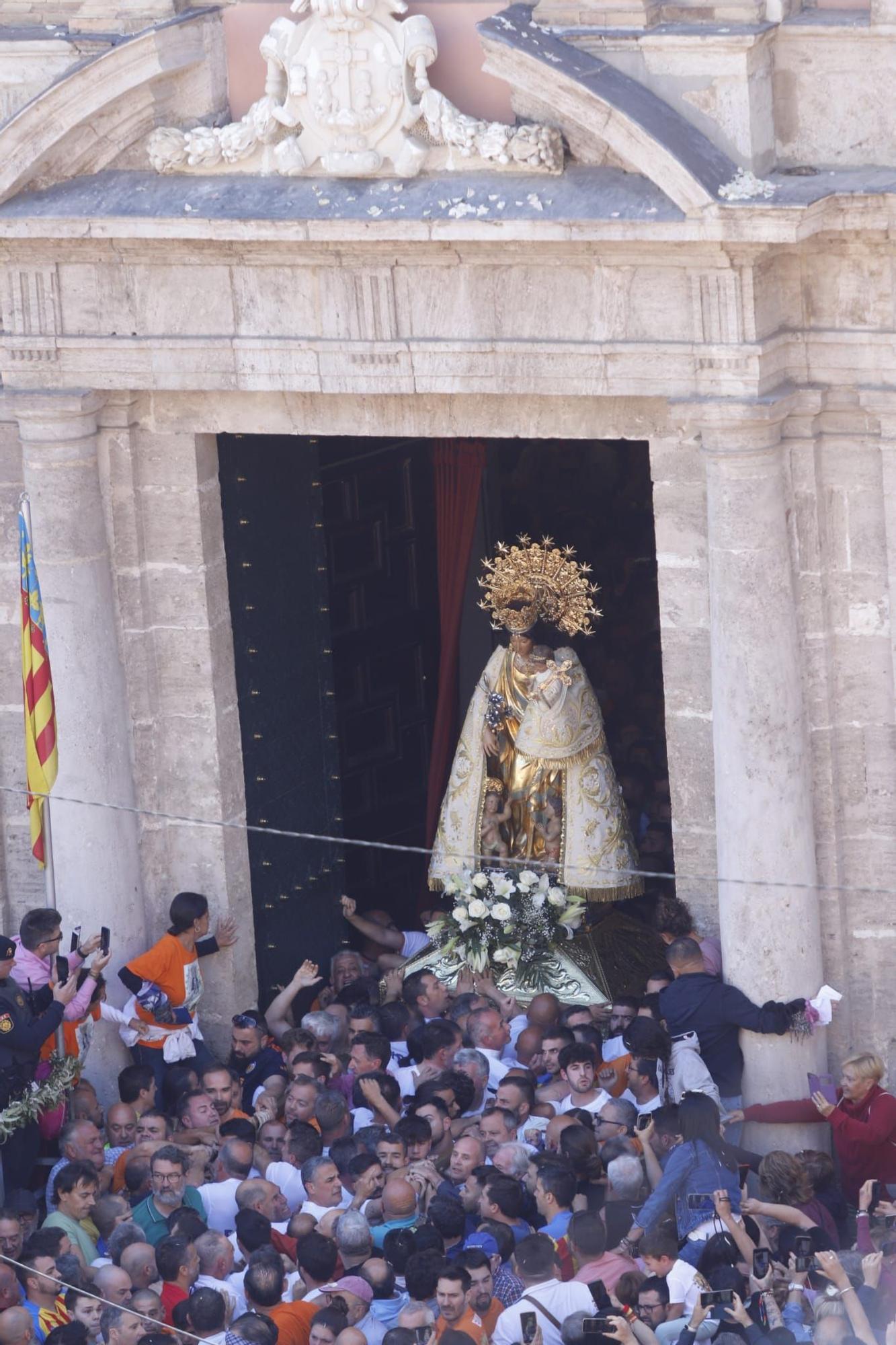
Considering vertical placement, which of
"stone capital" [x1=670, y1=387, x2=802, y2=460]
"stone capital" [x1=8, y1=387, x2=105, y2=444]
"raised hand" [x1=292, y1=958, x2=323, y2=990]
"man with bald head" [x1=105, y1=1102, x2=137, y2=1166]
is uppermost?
"stone capital" [x1=8, y1=387, x2=105, y2=444]

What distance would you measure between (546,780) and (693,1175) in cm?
305

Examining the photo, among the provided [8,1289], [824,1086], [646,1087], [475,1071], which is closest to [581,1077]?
[646,1087]

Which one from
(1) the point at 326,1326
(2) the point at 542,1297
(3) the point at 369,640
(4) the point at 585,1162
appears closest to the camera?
(1) the point at 326,1326

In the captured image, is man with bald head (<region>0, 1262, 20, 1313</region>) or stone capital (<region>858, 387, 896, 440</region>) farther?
stone capital (<region>858, 387, 896, 440</region>)

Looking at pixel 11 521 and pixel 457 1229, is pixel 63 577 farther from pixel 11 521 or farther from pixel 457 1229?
pixel 457 1229

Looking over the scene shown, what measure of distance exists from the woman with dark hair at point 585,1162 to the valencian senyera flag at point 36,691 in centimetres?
300

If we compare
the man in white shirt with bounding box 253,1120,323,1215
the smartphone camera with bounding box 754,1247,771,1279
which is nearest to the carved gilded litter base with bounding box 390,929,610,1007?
the man in white shirt with bounding box 253,1120,323,1215

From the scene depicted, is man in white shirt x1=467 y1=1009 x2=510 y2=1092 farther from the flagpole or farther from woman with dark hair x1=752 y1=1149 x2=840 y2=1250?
the flagpole

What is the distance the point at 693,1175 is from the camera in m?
11.3

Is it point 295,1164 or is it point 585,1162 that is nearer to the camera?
point 585,1162

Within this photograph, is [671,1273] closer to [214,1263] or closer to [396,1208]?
[396,1208]

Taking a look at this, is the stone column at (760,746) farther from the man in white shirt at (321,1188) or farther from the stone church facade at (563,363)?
the man in white shirt at (321,1188)

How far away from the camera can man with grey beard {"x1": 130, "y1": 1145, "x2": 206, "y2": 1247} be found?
11.7 meters

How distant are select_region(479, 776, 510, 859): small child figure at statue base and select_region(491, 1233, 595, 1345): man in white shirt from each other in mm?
3542
